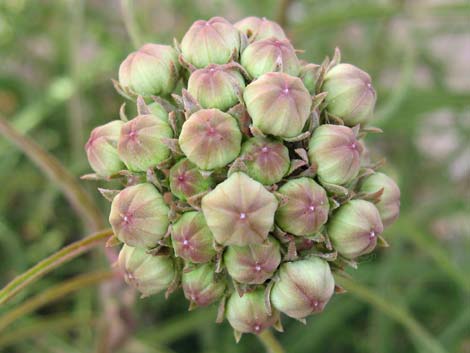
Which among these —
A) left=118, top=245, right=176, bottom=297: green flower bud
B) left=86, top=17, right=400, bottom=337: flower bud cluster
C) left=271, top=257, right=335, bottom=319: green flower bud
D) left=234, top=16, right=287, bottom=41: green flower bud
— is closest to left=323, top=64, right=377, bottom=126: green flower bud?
left=86, top=17, right=400, bottom=337: flower bud cluster

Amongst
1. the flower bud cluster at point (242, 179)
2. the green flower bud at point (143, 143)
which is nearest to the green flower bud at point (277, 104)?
the flower bud cluster at point (242, 179)

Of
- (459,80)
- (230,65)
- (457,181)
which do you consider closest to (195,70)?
(230,65)

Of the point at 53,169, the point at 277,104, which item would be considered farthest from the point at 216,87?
the point at 53,169

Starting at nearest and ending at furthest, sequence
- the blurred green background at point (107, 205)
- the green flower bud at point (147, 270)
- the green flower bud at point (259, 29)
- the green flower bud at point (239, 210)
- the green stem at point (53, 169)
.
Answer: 1. the green flower bud at point (239, 210)
2. the green flower bud at point (147, 270)
3. the green flower bud at point (259, 29)
4. the green stem at point (53, 169)
5. the blurred green background at point (107, 205)

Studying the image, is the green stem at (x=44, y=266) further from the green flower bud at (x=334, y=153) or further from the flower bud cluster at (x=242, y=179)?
the green flower bud at (x=334, y=153)

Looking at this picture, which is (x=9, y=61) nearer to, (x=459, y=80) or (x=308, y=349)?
(x=308, y=349)

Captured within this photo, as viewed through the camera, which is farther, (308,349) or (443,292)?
(443,292)

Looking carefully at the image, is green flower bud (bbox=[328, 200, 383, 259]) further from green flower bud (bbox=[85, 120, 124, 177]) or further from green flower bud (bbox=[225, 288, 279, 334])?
green flower bud (bbox=[85, 120, 124, 177])
